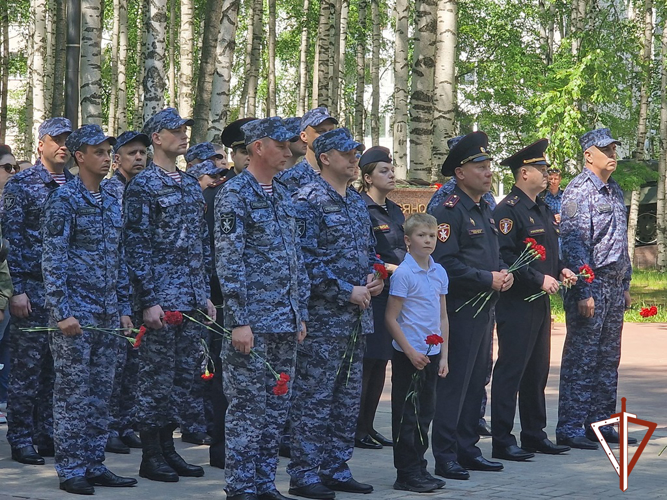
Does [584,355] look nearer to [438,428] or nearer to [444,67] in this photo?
[438,428]

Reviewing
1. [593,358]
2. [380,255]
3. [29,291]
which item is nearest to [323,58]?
[380,255]

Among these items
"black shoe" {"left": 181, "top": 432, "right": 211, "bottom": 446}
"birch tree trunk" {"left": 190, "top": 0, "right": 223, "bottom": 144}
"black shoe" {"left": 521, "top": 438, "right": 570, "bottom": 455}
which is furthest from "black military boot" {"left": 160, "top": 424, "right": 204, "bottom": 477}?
"birch tree trunk" {"left": 190, "top": 0, "right": 223, "bottom": 144}

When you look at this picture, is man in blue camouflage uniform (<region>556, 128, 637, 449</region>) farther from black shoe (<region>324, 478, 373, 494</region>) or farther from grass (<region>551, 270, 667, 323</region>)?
grass (<region>551, 270, 667, 323</region>)

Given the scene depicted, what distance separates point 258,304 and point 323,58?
69.3 ft

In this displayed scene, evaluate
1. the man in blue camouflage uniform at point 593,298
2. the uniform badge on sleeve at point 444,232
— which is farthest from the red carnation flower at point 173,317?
the man in blue camouflage uniform at point 593,298

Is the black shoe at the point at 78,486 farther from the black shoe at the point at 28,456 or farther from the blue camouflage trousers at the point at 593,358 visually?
the blue camouflage trousers at the point at 593,358

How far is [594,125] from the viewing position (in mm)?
26484

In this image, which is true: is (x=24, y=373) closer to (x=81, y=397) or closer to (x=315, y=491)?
(x=81, y=397)

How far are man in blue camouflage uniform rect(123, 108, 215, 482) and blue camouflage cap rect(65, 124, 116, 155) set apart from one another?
0.39 m

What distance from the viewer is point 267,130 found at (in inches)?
270

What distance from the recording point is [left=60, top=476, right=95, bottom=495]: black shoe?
696 cm

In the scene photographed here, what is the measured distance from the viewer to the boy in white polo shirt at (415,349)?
23.9ft

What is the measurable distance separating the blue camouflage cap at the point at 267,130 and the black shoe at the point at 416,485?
2381 mm

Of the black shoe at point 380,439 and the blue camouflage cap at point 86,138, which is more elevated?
the blue camouflage cap at point 86,138
